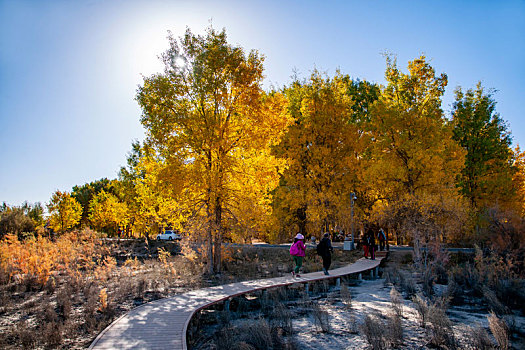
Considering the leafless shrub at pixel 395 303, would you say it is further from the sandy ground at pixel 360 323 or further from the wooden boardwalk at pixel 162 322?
the wooden boardwalk at pixel 162 322

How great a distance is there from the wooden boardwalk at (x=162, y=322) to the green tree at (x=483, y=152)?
21.6m

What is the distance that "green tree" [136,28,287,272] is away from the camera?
13305 millimetres

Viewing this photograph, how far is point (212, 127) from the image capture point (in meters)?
13.2

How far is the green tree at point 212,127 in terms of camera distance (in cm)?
1330

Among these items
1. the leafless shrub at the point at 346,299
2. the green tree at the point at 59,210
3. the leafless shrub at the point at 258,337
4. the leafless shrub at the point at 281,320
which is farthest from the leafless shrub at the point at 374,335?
the green tree at the point at 59,210

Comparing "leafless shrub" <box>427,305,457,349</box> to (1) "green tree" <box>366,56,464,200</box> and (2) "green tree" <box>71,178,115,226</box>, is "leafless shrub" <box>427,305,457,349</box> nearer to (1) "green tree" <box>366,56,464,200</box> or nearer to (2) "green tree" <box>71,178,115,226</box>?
(1) "green tree" <box>366,56,464,200</box>

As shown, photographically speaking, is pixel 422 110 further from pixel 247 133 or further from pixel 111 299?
pixel 111 299

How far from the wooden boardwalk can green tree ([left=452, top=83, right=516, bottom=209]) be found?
70.9ft

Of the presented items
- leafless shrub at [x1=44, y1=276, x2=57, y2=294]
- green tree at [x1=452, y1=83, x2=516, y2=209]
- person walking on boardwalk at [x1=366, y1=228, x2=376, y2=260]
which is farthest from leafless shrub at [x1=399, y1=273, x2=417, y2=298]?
green tree at [x1=452, y1=83, x2=516, y2=209]

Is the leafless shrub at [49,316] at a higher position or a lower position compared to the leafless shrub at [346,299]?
higher

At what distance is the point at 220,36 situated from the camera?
1394 centimetres

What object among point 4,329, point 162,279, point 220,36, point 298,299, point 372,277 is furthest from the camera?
point 372,277

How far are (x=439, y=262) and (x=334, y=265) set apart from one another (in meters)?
5.00

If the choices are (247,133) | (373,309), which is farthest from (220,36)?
(373,309)
